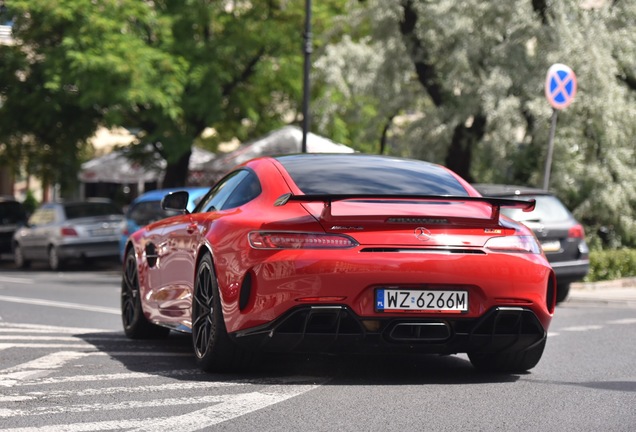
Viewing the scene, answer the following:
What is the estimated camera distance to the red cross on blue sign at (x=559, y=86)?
714 inches

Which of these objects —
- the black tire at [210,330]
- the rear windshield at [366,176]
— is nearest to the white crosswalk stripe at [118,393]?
the black tire at [210,330]

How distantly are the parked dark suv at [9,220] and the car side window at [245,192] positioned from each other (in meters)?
26.2

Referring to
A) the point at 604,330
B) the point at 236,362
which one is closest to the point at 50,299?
the point at 604,330

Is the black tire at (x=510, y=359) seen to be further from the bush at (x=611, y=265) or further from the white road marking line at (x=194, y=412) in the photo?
the bush at (x=611, y=265)

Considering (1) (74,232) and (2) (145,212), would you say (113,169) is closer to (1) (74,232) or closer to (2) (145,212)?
(1) (74,232)

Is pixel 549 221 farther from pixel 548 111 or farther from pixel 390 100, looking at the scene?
pixel 390 100

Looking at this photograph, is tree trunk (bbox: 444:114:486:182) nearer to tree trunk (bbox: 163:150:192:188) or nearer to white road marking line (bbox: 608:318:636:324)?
tree trunk (bbox: 163:150:192:188)

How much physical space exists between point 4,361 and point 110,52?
18.8m

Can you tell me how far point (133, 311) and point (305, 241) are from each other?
A: 136 inches

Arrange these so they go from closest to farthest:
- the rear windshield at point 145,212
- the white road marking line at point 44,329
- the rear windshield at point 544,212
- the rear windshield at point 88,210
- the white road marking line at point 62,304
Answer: the white road marking line at point 44,329, the white road marking line at point 62,304, the rear windshield at point 544,212, the rear windshield at point 145,212, the rear windshield at point 88,210

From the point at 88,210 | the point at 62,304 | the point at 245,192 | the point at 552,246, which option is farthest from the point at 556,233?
the point at 88,210

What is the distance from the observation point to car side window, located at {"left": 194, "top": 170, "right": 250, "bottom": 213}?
843 cm

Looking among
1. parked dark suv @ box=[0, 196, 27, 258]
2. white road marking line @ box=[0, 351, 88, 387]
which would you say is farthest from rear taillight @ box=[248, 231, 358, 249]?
parked dark suv @ box=[0, 196, 27, 258]

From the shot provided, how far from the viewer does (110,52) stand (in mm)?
26672
